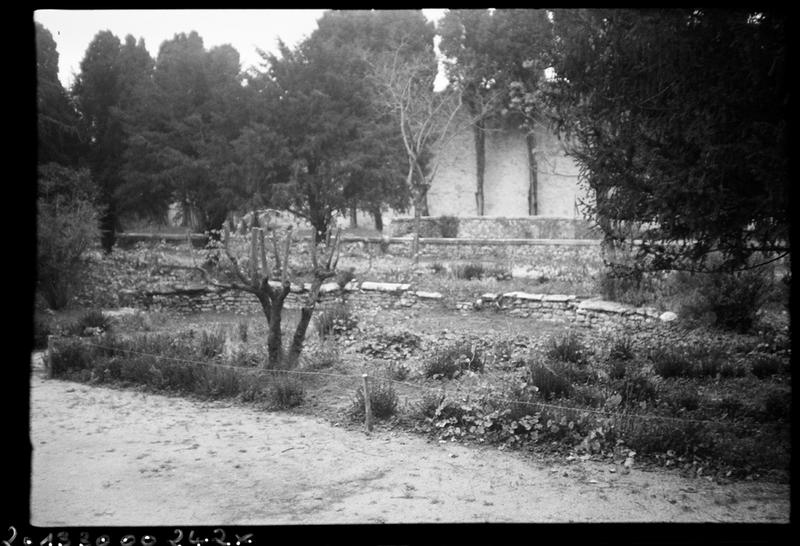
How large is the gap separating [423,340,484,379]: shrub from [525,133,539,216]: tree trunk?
22.7 m

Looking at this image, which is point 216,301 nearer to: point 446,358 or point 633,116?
point 446,358

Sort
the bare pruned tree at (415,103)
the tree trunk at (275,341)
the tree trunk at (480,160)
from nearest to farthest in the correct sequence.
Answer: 1. the tree trunk at (275,341)
2. the bare pruned tree at (415,103)
3. the tree trunk at (480,160)

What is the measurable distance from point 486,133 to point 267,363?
82.8 ft

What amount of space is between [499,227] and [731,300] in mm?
13427

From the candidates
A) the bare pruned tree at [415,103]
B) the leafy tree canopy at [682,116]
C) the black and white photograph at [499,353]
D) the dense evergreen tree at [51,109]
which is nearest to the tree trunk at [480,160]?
the bare pruned tree at [415,103]

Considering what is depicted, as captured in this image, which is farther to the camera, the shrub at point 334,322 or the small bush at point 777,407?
the shrub at point 334,322

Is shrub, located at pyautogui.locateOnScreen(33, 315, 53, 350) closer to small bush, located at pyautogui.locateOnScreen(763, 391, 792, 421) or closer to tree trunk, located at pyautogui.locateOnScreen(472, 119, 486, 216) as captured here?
small bush, located at pyautogui.locateOnScreen(763, 391, 792, 421)

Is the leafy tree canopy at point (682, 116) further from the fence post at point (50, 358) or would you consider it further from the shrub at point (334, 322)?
the fence post at point (50, 358)

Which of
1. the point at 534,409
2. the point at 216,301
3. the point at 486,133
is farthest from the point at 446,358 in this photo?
the point at 486,133

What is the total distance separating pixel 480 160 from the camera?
30.4m

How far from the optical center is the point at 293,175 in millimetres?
19406

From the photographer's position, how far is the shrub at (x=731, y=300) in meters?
9.74

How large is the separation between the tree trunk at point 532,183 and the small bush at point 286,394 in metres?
24.9

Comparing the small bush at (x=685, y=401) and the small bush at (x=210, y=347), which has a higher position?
the small bush at (x=210, y=347)
